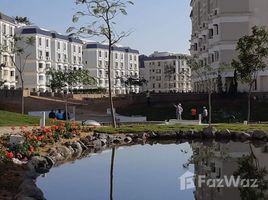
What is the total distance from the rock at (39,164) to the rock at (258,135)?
11.8 metres

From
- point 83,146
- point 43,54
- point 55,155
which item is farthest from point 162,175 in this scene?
point 43,54

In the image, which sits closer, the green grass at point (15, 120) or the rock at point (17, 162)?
the rock at point (17, 162)

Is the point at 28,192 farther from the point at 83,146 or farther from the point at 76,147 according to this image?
the point at 83,146

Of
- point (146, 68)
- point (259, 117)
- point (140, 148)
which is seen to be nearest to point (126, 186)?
point (140, 148)

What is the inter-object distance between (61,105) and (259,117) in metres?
21.6

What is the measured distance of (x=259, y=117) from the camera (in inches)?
1651

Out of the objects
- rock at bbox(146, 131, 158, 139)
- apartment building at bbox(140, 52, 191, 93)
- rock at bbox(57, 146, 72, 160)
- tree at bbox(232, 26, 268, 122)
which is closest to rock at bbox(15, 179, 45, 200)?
rock at bbox(57, 146, 72, 160)

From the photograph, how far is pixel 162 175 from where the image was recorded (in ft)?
49.8

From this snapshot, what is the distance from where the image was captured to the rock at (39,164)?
15.4 meters

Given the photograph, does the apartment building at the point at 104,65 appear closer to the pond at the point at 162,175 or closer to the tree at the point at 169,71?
the tree at the point at 169,71

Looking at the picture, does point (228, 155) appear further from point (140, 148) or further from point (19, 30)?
point (19, 30)

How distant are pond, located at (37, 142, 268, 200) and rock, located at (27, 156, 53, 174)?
0.29m

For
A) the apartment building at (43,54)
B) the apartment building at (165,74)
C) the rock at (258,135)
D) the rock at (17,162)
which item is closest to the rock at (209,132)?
the rock at (258,135)

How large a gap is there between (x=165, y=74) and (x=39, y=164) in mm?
122729
